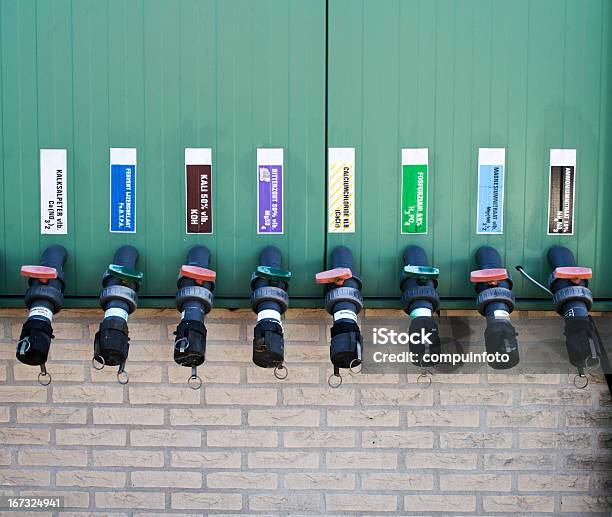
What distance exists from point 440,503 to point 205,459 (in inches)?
31.5

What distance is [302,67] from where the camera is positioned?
220cm

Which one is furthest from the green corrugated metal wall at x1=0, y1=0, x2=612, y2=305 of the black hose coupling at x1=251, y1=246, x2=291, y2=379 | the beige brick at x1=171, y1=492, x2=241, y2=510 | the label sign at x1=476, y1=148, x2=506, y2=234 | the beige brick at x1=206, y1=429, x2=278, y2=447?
the beige brick at x1=171, y1=492, x2=241, y2=510

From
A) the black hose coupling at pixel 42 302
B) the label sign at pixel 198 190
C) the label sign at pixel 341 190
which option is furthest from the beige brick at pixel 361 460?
the black hose coupling at pixel 42 302

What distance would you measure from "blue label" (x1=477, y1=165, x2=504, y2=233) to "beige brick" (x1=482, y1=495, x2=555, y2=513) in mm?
919

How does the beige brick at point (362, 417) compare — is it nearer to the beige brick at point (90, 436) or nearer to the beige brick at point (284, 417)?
the beige brick at point (284, 417)

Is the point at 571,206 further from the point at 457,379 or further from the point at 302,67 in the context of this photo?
the point at 302,67

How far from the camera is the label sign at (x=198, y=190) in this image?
2.22 metres

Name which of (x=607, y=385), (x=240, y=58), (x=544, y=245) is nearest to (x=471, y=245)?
(x=544, y=245)

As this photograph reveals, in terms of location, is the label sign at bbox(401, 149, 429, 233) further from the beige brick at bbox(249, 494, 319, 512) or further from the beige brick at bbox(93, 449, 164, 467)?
the beige brick at bbox(93, 449, 164, 467)

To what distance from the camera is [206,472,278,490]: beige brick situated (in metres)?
2.47

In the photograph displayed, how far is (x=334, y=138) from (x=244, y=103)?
288 millimetres

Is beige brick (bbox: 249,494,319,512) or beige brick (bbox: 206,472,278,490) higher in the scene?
beige brick (bbox: 206,472,278,490)

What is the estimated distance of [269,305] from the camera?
6.82ft

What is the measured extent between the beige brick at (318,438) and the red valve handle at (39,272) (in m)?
0.92
